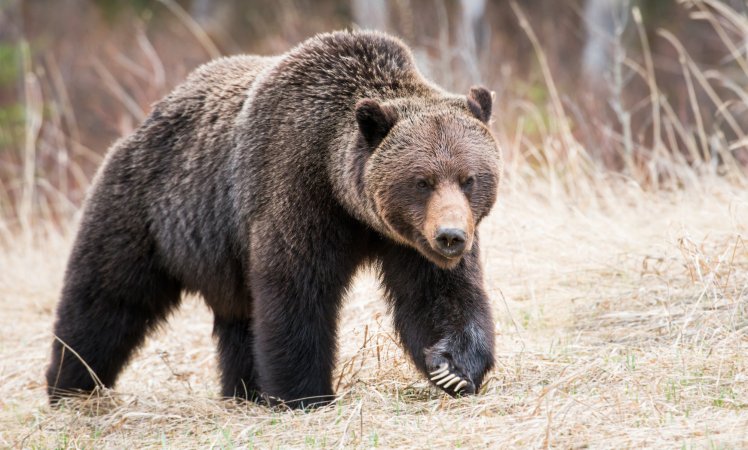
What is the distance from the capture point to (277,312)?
5.23 m

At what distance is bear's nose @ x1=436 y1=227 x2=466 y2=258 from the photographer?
15.1 ft

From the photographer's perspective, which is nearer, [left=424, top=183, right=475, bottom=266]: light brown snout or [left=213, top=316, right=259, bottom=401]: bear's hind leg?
[left=424, top=183, right=475, bottom=266]: light brown snout

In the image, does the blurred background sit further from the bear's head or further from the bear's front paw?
the bear's front paw

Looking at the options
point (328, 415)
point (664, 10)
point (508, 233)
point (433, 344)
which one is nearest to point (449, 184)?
point (433, 344)

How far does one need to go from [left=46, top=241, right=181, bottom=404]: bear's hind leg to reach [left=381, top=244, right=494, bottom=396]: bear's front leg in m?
1.62

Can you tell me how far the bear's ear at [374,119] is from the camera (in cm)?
500

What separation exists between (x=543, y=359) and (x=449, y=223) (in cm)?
136

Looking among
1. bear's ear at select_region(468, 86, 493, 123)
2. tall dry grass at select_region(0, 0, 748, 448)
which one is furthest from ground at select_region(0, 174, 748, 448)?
bear's ear at select_region(468, 86, 493, 123)

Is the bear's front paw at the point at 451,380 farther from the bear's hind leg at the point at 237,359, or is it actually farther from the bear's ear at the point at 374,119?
the bear's hind leg at the point at 237,359

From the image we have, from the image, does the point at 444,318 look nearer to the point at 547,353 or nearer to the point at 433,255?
the point at 433,255

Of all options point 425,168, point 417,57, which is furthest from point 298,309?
point 417,57

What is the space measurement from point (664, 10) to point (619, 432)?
18498 millimetres

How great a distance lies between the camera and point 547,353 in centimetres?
569

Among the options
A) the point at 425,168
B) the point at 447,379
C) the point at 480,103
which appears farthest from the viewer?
the point at 480,103
